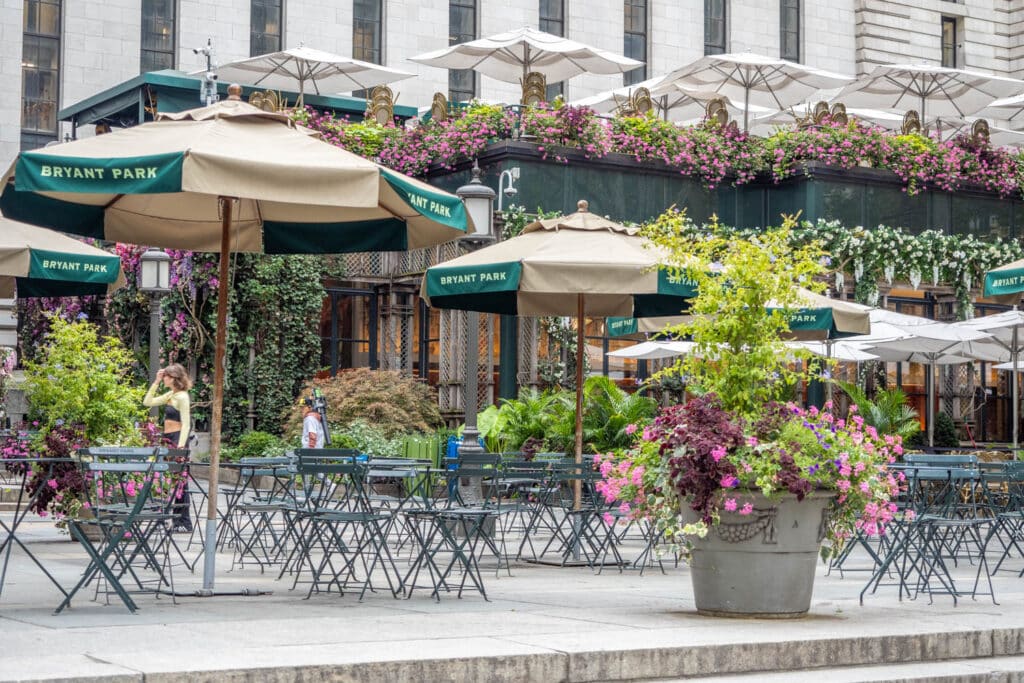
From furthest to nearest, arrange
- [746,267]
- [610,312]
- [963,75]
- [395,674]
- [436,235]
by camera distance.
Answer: [963,75], [610,312], [436,235], [746,267], [395,674]

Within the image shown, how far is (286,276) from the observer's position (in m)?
24.1

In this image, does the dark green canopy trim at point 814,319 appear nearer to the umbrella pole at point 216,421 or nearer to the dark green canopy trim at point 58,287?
the umbrella pole at point 216,421

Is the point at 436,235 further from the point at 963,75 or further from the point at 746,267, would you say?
the point at 963,75

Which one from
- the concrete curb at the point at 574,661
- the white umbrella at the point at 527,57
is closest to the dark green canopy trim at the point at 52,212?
the concrete curb at the point at 574,661

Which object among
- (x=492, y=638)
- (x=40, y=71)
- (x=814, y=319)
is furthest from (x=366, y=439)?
(x=40, y=71)

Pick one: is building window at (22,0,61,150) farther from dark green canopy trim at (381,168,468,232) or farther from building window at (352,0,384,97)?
dark green canopy trim at (381,168,468,232)

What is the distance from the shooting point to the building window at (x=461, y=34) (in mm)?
38594

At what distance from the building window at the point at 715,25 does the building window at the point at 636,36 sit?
6.43 ft

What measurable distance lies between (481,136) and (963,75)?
11.2m

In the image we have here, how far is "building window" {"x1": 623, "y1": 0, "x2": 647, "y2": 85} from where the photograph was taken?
133 ft

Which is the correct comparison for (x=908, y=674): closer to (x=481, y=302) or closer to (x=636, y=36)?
(x=481, y=302)

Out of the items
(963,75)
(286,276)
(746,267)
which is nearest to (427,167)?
(286,276)

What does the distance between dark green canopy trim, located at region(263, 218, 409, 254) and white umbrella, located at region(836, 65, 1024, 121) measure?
20.5m

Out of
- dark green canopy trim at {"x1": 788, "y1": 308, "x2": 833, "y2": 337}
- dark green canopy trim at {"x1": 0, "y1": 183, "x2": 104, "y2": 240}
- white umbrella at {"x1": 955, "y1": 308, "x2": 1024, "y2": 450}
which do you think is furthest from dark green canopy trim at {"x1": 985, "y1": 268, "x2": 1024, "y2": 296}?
dark green canopy trim at {"x1": 0, "y1": 183, "x2": 104, "y2": 240}
